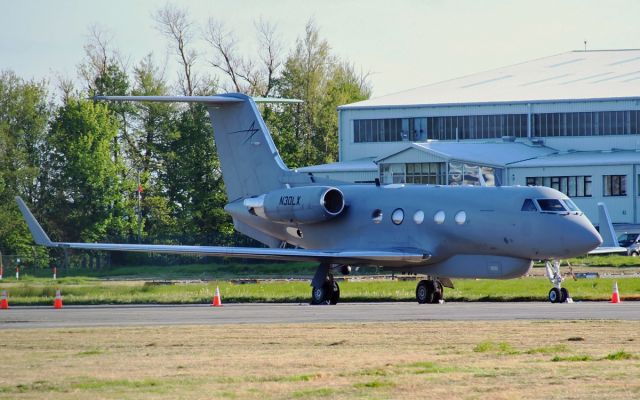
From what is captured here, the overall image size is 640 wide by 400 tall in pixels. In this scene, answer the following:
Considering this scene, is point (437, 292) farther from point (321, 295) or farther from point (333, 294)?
point (321, 295)

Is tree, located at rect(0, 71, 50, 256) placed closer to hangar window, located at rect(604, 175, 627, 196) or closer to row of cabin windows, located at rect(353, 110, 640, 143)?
row of cabin windows, located at rect(353, 110, 640, 143)

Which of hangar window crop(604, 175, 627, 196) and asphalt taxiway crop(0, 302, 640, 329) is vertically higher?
hangar window crop(604, 175, 627, 196)

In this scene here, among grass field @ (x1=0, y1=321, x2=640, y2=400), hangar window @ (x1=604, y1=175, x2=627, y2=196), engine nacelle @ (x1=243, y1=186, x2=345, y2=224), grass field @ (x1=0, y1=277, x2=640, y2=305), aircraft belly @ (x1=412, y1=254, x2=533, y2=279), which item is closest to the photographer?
grass field @ (x1=0, y1=321, x2=640, y2=400)

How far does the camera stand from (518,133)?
247 ft

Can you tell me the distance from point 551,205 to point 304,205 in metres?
7.22

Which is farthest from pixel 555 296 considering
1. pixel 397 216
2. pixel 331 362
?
pixel 331 362

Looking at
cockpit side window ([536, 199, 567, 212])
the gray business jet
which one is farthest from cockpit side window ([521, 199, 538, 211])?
cockpit side window ([536, 199, 567, 212])

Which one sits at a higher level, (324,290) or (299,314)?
(324,290)

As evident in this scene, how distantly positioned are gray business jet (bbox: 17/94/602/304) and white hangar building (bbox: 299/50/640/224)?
27.6m

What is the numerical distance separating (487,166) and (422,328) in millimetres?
45260

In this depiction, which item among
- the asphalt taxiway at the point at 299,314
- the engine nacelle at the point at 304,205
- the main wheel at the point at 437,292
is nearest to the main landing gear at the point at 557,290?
the asphalt taxiway at the point at 299,314

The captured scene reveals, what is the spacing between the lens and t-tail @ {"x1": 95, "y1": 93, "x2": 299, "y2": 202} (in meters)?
40.2

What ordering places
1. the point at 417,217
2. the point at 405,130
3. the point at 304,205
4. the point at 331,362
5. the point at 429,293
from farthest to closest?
the point at 405,130
the point at 304,205
the point at 417,217
the point at 429,293
the point at 331,362

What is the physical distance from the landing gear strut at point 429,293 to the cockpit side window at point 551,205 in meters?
3.62
